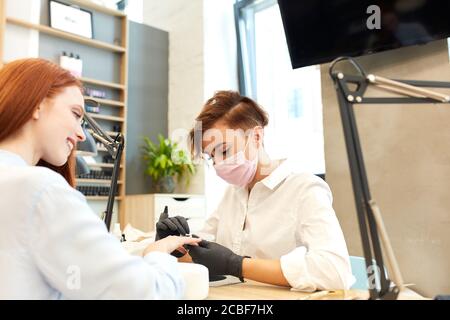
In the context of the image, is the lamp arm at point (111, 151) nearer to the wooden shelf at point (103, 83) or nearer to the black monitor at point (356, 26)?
the black monitor at point (356, 26)

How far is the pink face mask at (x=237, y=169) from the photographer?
154 cm

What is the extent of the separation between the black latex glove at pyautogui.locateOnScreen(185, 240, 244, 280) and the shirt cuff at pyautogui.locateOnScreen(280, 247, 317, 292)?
13cm

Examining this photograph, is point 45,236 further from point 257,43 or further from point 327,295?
point 257,43

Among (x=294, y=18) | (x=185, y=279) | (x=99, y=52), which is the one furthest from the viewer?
(x=99, y=52)

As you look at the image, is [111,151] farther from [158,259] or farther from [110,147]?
[158,259]

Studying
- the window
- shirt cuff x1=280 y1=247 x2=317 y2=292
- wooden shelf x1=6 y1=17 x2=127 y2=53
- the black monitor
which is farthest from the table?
wooden shelf x1=6 y1=17 x2=127 y2=53

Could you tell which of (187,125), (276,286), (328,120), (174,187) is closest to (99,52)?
(187,125)

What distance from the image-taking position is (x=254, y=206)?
5.20 ft

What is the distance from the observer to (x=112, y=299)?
27.4 inches

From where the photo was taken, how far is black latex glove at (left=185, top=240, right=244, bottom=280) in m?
1.18

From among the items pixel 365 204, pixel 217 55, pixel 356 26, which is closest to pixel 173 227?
pixel 365 204

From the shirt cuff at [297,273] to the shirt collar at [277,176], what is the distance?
41 centimetres

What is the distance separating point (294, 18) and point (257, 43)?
5.30ft

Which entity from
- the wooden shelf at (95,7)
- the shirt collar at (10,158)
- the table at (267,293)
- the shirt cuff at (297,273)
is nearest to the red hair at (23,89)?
the shirt collar at (10,158)
